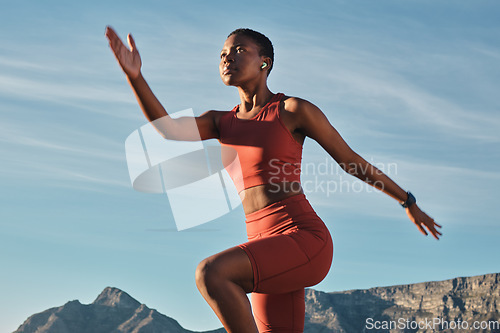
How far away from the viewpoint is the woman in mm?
5012

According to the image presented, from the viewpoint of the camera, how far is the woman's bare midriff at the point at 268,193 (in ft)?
17.6

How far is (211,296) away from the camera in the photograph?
448 cm

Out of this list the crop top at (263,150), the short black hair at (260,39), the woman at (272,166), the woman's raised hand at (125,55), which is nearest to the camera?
the woman at (272,166)

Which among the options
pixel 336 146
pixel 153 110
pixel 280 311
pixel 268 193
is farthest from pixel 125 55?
pixel 280 311

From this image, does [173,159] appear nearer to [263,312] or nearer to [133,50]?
[133,50]

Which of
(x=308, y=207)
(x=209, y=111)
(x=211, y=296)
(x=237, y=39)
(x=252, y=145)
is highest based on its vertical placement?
(x=237, y=39)

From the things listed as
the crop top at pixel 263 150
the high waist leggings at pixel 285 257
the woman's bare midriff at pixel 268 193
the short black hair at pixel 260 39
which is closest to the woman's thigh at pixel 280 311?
the high waist leggings at pixel 285 257

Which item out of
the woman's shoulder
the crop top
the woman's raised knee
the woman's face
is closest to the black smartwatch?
the crop top

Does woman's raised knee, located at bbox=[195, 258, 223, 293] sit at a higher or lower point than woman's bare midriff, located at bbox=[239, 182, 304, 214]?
lower

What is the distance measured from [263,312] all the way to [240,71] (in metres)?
2.25

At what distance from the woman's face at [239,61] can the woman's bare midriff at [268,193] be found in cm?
106

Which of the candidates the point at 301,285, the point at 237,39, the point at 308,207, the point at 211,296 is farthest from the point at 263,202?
the point at 237,39

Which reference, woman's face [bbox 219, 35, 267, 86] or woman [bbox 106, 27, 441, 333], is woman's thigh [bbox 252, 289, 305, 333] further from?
woman's face [bbox 219, 35, 267, 86]

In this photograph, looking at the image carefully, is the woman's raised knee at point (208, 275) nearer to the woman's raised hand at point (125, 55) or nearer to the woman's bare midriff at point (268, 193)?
the woman's bare midriff at point (268, 193)
